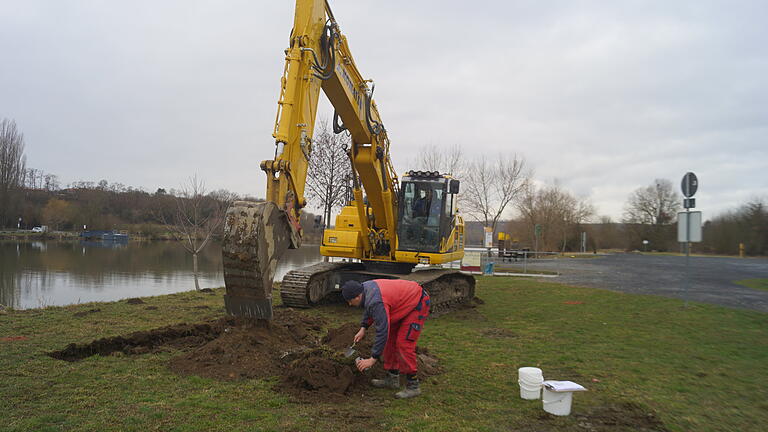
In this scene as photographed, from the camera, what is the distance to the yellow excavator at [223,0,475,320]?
18.7ft

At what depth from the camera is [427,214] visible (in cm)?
1115

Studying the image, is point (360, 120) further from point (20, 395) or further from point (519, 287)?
point (519, 287)

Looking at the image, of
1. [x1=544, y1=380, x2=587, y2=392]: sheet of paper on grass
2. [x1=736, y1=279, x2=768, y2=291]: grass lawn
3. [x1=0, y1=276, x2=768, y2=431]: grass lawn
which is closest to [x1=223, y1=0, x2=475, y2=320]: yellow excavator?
[x1=0, y1=276, x2=768, y2=431]: grass lawn

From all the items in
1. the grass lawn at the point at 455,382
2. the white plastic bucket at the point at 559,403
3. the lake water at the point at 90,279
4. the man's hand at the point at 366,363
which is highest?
the man's hand at the point at 366,363

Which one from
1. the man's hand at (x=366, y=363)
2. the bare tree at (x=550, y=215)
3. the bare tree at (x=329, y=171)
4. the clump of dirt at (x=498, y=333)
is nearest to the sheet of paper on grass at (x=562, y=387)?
the man's hand at (x=366, y=363)

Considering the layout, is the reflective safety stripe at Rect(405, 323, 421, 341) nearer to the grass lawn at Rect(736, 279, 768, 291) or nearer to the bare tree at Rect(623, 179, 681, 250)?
the grass lawn at Rect(736, 279, 768, 291)

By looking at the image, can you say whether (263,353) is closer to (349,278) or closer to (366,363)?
(366,363)

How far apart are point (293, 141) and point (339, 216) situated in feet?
17.9

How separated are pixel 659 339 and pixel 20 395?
9.60m

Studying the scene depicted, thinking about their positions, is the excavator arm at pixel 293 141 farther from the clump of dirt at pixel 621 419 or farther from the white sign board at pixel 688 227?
the white sign board at pixel 688 227

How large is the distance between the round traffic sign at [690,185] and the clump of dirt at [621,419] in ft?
29.6

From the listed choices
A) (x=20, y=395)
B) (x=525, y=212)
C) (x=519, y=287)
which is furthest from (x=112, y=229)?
(x=20, y=395)

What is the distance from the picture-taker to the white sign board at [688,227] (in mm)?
11422

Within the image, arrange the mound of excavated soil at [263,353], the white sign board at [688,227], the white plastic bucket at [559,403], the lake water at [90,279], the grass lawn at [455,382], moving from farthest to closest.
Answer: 1. the lake water at [90,279]
2. the white sign board at [688,227]
3. the mound of excavated soil at [263,353]
4. the white plastic bucket at [559,403]
5. the grass lawn at [455,382]
